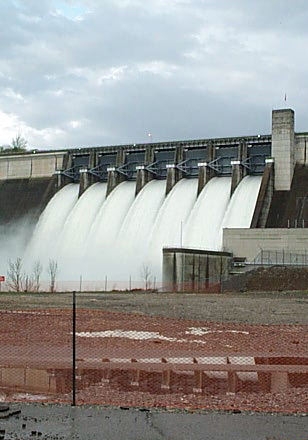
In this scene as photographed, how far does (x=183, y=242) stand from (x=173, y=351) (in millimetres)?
34610

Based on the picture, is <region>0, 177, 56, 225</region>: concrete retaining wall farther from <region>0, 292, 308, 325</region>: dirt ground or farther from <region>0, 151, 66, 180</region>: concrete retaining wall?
<region>0, 292, 308, 325</region>: dirt ground

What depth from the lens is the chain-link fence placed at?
11.3 metres

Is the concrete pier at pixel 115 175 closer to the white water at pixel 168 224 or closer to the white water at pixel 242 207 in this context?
the white water at pixel 168 224

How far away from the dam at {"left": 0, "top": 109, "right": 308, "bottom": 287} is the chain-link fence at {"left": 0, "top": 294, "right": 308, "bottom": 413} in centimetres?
2297

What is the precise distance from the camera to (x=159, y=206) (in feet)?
181

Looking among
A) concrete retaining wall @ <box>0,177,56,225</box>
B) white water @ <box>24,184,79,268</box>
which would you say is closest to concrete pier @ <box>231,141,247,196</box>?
white water @ <box>24,184,79,268</box>

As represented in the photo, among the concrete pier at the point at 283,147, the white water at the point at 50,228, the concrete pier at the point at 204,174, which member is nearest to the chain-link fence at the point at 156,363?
the concrete pier at the point at 283,147

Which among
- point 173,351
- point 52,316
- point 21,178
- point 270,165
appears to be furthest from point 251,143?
point 173,351

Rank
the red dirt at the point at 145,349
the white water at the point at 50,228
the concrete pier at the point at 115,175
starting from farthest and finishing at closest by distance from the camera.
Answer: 1. the concrete pier at the point at 115,175
2. the white water at the point at 50,228
3. the red dirt at the point at 145,349

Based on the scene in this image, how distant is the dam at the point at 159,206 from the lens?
166 feet

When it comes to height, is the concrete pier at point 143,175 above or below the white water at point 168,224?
above

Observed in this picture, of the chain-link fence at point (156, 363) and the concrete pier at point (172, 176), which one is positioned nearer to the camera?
the chain-link fence at point (156, 363)

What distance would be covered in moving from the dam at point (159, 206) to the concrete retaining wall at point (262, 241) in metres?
0.07

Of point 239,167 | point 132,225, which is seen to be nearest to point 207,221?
point 239,167
